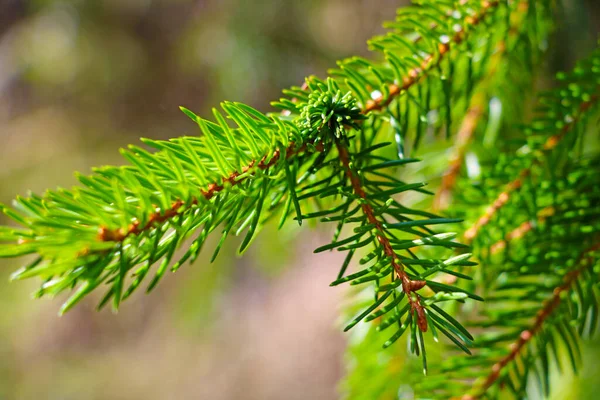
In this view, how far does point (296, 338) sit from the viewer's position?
2.05 m

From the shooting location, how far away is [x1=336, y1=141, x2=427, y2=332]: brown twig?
218 mm

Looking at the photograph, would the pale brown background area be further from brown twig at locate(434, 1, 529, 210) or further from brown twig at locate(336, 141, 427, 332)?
brown twig at locate(336, 141, 427, 332)

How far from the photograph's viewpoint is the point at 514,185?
0.36m

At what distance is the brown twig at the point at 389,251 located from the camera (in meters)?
0.22

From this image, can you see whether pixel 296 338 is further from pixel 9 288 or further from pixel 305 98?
pixel 305 98

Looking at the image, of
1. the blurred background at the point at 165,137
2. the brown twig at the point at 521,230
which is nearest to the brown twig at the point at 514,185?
→ the brown twig at the point at 521,230

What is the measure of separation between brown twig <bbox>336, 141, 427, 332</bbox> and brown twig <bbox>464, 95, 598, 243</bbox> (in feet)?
0.44

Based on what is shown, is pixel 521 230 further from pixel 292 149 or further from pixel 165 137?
pixel 165 137

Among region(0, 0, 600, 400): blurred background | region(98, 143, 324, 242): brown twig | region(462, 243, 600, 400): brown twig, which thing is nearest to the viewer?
region(98, 143, 324, 242): brown twig

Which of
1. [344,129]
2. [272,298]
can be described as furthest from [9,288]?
[344,129]

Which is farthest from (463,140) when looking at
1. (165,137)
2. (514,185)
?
(165,137)

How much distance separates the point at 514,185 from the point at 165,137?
1563 mm

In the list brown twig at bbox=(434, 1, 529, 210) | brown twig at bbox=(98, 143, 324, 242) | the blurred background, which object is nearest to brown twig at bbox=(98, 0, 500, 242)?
brown twig at bbox=(98, 143, 324, 242)

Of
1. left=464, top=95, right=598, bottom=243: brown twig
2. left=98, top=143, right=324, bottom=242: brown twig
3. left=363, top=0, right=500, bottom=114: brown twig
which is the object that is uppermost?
left=363, top=0, right=500, bottom=114: brown twig
